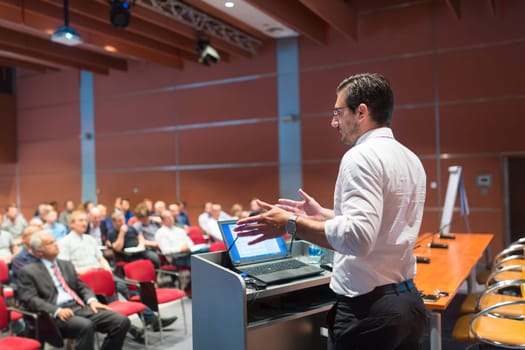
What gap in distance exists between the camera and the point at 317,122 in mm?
8656

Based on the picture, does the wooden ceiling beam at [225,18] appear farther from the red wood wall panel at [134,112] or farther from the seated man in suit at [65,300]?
the seated man in suit at [65,300]

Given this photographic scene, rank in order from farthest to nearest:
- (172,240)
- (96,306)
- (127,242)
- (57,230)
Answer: (57,230) → (172,240) → (127,242) → (96,306)

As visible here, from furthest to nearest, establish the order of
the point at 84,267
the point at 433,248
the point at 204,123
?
the point at 204,123, the point at 84,267, the point at 433,248

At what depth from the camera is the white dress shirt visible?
144 cm

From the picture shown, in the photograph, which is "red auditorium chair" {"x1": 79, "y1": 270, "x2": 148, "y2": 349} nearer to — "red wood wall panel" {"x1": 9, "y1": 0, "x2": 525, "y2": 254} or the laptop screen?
the laptop screen

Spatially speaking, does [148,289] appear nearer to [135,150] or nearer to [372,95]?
[372,95]

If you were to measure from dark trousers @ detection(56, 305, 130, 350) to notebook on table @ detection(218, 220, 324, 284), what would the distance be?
1768 millimetres

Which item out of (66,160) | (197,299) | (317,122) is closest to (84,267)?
(197,299)

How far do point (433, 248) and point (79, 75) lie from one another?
966cm

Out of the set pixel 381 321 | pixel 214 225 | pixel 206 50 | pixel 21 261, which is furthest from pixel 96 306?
pixel 206 50

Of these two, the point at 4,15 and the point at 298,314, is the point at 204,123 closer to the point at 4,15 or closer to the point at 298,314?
the point at 4,15

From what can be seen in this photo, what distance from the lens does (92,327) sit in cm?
368

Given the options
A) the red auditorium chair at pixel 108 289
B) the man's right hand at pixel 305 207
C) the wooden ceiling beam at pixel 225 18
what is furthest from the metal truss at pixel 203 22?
the man's right hand at pixel 305 207

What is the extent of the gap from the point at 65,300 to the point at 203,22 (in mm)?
5178
